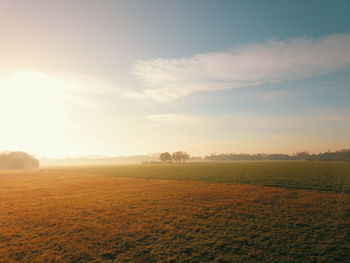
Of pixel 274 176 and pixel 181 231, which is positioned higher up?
pixel 181 231

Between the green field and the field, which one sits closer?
the field

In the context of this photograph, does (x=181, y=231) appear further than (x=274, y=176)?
No

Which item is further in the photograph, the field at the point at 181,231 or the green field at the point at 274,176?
the green field at the point at 274,176

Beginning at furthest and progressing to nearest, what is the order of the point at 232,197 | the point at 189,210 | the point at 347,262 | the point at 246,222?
the point at 232,197 < the point at 189,210 < the point at 246,222 < the point at 347,262

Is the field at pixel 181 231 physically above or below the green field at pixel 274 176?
above

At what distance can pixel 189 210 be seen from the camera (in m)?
19.7

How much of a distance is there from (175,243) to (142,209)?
8.59m

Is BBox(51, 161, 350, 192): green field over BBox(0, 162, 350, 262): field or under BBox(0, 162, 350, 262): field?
under

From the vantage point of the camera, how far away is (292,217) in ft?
54.8

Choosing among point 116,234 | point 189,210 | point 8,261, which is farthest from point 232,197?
point 8,261

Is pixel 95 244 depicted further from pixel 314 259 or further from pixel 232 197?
pixel 232 197

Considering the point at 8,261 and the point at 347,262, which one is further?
the point at 8,261

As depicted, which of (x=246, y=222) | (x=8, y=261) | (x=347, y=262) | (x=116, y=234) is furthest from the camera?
(x=246, y=222)

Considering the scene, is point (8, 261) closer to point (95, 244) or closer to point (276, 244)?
point (95, 244)
